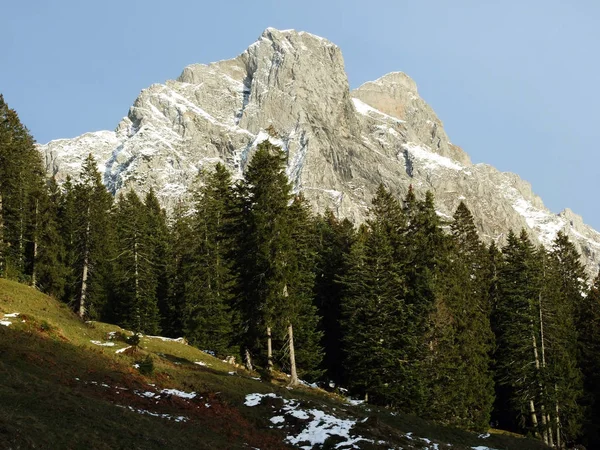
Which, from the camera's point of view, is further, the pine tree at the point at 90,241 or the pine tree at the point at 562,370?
the pine tree at the point at 90,241

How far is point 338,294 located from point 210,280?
46.1ft

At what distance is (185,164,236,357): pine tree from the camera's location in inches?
1718

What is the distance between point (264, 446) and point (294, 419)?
3876 mm

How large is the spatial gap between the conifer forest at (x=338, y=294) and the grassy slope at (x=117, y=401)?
5.81 meters

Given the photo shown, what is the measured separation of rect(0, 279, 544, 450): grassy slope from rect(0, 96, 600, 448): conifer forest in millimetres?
5805

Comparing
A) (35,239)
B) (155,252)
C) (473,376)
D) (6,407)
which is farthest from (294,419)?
(155,252)

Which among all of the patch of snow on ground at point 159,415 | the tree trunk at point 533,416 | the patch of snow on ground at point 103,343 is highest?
the patch of snow on ground at point 103,343

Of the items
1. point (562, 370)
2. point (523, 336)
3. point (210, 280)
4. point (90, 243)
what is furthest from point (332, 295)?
point (90, 243)

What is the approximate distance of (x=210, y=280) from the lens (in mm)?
45125

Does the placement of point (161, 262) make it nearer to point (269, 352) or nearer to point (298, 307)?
point (269, 352)

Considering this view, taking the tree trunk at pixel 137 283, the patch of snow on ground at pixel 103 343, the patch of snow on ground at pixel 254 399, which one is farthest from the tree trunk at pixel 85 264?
the patch of snow on ground at pixel 254 399

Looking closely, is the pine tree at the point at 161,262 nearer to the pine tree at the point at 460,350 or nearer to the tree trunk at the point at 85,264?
the tree trunk at the point at 85,264

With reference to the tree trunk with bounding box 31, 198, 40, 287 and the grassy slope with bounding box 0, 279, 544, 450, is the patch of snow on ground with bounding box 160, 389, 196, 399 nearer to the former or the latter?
the grassy slope with bounding box 0, 279, 544, 450

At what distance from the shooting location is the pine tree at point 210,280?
4362 centimetres
